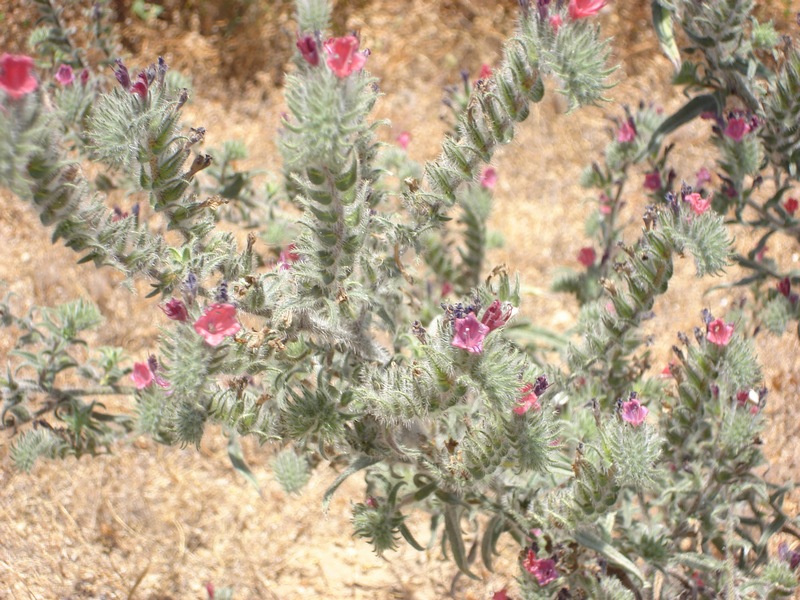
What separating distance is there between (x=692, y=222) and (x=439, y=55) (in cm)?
401

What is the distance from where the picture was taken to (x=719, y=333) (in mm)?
2174

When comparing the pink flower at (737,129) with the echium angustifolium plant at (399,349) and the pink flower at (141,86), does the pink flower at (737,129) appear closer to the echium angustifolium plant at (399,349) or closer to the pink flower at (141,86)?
the echium angustifolium plant at (399,349)

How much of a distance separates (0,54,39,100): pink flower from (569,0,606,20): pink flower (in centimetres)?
115

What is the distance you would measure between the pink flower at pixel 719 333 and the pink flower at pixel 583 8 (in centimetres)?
100

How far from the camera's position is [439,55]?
18.2 ft

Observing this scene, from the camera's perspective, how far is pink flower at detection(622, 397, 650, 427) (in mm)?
1943

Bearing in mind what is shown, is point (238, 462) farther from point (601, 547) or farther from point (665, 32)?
point (665, 32)

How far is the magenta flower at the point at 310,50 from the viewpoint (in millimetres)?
1369

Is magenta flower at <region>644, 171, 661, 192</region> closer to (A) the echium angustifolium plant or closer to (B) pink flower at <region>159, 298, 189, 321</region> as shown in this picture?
(A) the echium angustifolium plant

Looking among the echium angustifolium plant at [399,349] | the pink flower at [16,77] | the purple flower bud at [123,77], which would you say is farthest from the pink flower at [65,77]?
the pink flower at [16,77]

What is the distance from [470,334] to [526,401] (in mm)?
301

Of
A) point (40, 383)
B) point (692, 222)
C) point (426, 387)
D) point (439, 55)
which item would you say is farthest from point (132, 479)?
point (439, 55)

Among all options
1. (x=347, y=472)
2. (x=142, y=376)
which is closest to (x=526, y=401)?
(x=347, y=472)

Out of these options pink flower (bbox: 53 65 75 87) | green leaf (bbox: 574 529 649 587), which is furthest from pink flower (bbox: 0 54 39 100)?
green leaf (bbox: 574 529 649 587)
